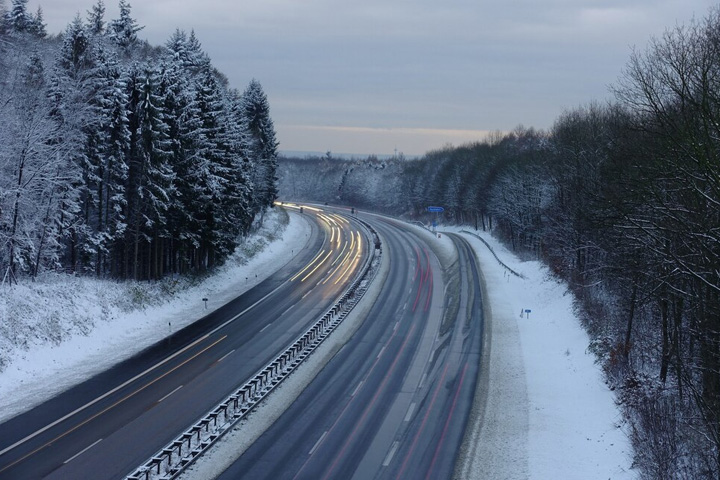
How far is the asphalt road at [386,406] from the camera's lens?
2025 centimetres

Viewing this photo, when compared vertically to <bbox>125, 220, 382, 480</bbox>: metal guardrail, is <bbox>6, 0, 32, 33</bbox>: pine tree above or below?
above

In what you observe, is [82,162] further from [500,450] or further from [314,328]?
[500,450]

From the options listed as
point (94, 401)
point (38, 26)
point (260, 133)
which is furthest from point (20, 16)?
point (94, 401)

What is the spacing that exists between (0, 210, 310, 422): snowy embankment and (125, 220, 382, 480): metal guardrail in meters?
7.74

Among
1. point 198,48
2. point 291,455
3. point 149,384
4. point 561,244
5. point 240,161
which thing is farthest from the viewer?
point 198,48

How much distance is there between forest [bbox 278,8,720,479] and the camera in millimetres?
14141

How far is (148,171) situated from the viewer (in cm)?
4028

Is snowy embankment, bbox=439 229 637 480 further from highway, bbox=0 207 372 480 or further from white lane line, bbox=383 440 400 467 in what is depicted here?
highway, bbox=0 207 372 480

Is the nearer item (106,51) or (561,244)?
(106,51)

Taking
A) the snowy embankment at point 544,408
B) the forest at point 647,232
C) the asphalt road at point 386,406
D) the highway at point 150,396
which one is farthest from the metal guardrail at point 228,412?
the forest at point 647,232

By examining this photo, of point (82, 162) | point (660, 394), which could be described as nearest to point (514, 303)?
point (660, 394)

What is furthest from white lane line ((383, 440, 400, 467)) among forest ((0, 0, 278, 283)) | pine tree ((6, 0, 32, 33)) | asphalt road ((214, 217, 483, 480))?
pine tree ((6, 0, 32, 33))

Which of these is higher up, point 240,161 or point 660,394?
point 240,161

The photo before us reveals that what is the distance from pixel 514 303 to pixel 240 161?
25.7 metres
